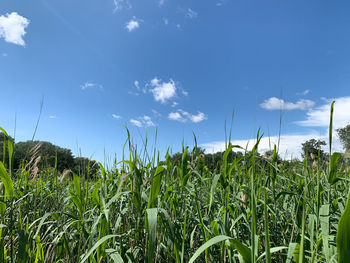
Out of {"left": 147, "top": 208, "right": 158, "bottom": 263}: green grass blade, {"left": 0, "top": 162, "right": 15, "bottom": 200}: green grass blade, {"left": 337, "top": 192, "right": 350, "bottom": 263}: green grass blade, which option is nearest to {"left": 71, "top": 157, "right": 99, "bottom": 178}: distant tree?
{"left": 0, "top": 162, "right": 15, "bottom": 200}: green grass blade

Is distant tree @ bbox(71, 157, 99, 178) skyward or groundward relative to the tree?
groundward

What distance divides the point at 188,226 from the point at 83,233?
0.75 meters

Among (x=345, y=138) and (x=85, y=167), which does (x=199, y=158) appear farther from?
(x=345, y=138)

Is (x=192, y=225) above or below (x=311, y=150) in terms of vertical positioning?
below

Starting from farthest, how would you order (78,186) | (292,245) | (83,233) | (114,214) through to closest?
1. (114,214)
2. (78,186)
3. (83,233)
4. (292,245)

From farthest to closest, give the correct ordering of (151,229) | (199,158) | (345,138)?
(345,138)
(199,158)
(151,229)

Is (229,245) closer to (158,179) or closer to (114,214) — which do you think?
(158,179)

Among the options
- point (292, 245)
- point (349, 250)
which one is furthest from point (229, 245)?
point (349, 250)

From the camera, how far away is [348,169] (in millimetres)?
2133

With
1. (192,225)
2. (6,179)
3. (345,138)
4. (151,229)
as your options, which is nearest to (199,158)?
(192,225)

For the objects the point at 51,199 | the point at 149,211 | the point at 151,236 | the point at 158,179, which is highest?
the point at 158,179

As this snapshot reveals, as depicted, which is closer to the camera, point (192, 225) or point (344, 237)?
point (344, 237)

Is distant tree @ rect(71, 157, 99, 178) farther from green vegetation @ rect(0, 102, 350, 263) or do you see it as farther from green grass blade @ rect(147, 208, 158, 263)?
green grass blade @ rect(147, 208, 158, 263)

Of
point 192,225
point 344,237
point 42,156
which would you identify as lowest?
point 192,225
